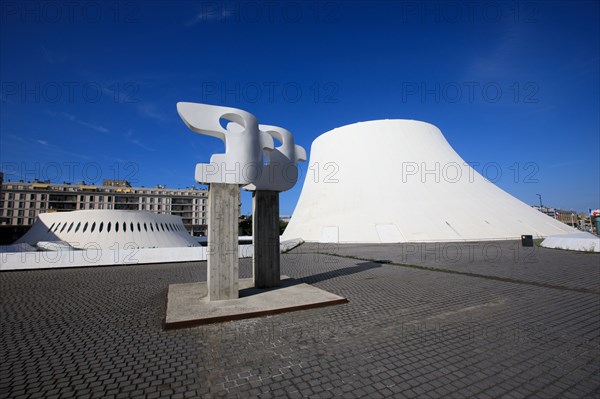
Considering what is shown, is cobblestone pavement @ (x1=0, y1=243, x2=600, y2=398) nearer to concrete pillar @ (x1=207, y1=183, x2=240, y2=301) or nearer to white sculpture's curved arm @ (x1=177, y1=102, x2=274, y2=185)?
concrete pillar @ (x1=207, y1=183, x2=240, y2=301)

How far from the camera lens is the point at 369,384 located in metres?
2.92

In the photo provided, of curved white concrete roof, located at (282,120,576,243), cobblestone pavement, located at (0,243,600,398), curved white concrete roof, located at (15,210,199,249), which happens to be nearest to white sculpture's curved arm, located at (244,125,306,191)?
cobblestone pavement, located at (0,243,600,398)

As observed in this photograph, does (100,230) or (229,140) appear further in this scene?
(100,230)

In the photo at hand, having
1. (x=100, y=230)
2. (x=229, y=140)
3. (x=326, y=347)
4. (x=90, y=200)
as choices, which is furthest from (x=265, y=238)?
(x=90, y=200)

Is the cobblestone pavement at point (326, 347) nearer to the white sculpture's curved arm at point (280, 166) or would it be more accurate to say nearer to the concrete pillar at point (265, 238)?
the concrete pillar at point (265, 238)

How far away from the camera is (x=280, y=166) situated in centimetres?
738

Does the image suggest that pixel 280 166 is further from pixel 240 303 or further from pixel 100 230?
pixel 100 230

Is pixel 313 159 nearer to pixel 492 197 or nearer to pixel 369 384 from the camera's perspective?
pixel 492 197

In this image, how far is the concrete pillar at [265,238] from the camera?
7188 millimetres

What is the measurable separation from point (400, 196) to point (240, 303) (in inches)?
902

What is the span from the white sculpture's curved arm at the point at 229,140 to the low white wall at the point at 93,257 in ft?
27.9

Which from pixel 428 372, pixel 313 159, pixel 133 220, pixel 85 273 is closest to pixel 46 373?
pixel 428 372

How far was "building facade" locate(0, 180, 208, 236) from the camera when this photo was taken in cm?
5622

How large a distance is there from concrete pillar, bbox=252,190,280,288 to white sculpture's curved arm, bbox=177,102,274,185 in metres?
0.90
